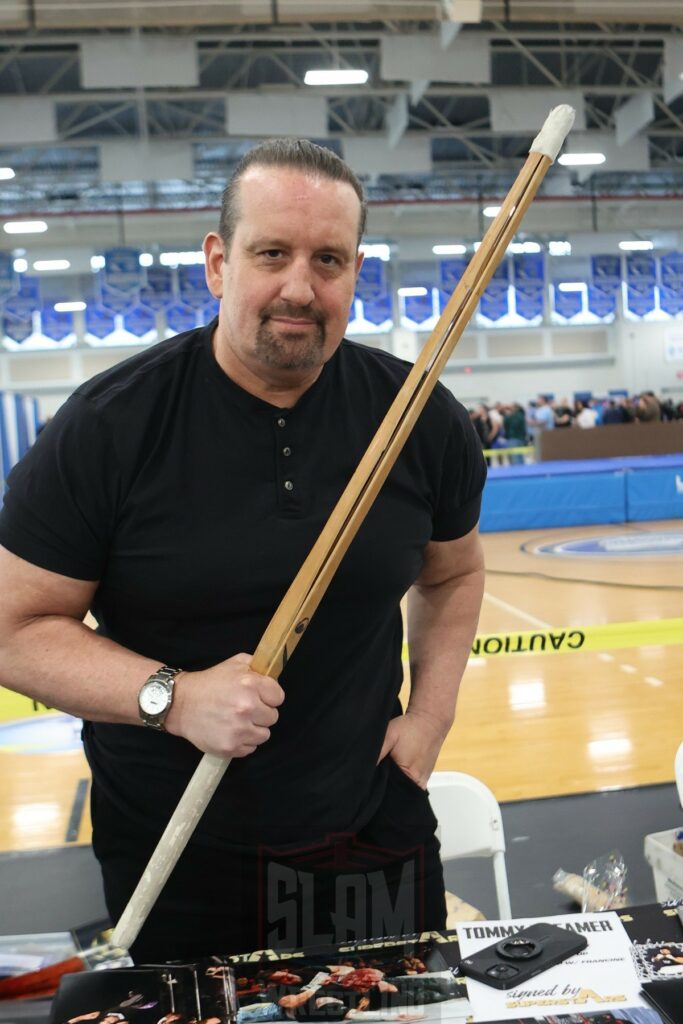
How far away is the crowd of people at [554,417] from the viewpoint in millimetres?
14980

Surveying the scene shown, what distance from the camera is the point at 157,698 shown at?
123 cm

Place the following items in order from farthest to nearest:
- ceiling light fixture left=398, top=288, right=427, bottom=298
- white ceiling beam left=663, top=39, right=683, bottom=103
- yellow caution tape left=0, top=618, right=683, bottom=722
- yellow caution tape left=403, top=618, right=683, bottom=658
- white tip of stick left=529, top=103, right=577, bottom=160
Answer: ceiling light fixture left=398, top=288, right=427, bottom=298 → white ceiling beam left=663, top=39, right=683, bottom=103 → yellow caution tape left=403, top=618, right=683, bottom=658 → yellow caution tape left=0, top=618, right=683, bottom=722 → white tip of stick left=529, top=103, right=577, bottom=160

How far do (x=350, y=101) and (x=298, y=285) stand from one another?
1612 cm

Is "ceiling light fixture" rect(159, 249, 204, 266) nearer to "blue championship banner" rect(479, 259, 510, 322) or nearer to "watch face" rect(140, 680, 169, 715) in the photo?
"blue championship banner" rect(479, 259, 510, 322)

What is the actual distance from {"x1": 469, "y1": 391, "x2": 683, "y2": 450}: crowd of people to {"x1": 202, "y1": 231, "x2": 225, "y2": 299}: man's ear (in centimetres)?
1320

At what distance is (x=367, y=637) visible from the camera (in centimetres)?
144

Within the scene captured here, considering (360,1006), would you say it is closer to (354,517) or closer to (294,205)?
(354,517)

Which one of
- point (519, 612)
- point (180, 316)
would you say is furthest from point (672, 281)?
point (519, 612)

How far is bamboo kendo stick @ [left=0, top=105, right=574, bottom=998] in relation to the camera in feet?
3.60

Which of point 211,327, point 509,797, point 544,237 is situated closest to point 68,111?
point 544,237

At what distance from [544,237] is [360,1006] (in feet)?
78.5

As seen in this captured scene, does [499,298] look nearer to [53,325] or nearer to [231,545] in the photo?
[53,325]

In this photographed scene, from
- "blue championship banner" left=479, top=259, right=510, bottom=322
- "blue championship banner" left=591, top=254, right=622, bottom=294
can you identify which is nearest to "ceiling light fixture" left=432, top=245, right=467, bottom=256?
"blue championship banner" left=479, top=259, right=510, bottom=322

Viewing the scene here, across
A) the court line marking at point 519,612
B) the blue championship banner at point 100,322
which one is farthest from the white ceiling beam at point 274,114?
the blue championship banner at point 100,322
